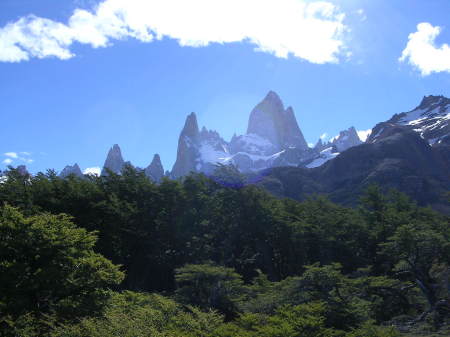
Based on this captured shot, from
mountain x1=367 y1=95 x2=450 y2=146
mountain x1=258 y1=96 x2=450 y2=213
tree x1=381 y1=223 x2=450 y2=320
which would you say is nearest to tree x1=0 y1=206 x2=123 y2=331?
tree x1=381 y1=223 x2=450 y2=320

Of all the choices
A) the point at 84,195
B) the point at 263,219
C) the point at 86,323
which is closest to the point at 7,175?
the point at 84,195

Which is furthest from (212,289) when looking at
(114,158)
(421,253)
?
(114,158)

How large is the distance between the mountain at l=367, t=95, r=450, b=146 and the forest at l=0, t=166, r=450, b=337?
10311cm

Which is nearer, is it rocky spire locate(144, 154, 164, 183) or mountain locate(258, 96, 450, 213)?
mountain locate(258, 96, 450, 213)

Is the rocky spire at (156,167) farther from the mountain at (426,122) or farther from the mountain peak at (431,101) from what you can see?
the mountain peak at (431,101)

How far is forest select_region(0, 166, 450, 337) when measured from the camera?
12336 mm

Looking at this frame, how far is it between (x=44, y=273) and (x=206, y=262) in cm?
1270

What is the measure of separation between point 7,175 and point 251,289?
64.7ft

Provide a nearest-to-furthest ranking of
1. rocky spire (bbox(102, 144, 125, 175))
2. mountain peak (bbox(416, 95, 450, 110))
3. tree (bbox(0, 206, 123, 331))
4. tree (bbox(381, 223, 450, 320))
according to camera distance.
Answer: tree (bbox(0, 206, 123, 331))
tree (bbox(381, 223, 450, 320))
mountain peak (bbox(416, 95, 450, 110))
rocky spire (bbox(102, 144, 125, 175))

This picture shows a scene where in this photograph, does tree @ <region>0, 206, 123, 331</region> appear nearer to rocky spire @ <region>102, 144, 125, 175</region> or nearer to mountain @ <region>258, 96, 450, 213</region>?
mountain @ <region>258, 96, 450, 213</region>

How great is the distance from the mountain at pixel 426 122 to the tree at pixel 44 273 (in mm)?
124559

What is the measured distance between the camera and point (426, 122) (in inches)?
5684

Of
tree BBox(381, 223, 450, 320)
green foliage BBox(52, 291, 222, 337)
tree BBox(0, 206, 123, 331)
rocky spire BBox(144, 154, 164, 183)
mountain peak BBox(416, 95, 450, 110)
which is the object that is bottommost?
tree BBox(381, 223, 450, 320)

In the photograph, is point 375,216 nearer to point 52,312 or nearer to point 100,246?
point 100,246
